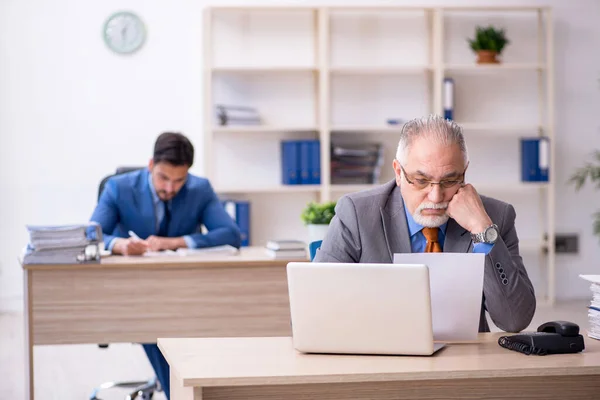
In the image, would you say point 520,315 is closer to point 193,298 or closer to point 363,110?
point 193,298

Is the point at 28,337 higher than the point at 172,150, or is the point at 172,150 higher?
the point at 172,150

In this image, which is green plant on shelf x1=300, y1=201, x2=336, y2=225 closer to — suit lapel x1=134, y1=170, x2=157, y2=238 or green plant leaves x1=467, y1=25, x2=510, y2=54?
suit lapel x1=134, y1=170, x2=157, y2=238

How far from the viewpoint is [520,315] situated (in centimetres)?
229

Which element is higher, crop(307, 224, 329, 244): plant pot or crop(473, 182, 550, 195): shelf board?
crop(473, 182, 550, 195): shelf board

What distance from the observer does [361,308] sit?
1.89 m

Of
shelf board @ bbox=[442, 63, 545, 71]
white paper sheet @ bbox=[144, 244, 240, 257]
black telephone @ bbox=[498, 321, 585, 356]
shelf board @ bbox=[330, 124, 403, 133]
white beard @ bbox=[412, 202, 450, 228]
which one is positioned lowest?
black telephone @ bbox=[498, 321, 585, 356]

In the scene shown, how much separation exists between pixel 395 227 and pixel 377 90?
4.38 m

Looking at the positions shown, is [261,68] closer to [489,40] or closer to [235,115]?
[235,115]

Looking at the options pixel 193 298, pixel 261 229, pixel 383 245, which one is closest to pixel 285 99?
pixel 261 229

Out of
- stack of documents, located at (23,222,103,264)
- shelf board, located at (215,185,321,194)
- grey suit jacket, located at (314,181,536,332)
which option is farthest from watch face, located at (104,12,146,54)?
grey suit jacket, located at (314,181,536,332)

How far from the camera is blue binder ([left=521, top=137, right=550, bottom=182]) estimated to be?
6539 millimetres

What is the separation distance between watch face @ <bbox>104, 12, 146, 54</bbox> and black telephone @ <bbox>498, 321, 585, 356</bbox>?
4893mm

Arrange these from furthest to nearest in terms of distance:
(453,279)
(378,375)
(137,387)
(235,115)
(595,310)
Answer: (235,115) → (137,387) → (595,310) → (453,279) → (378,375)

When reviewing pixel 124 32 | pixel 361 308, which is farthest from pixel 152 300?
pixel 124 32
